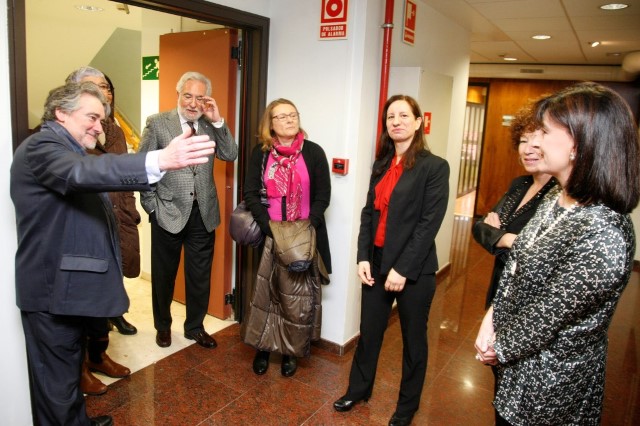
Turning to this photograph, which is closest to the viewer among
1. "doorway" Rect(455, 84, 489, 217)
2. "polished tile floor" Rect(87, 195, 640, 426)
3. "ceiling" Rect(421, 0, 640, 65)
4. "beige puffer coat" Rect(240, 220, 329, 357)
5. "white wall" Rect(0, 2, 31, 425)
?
"white wall" Rect(0, 2, 31, 425)

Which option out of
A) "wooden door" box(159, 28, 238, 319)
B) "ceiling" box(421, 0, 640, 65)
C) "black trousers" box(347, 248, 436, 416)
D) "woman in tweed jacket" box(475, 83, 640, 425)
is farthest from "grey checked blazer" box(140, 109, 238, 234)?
"ceiling" box(421, 0, 640, 65)

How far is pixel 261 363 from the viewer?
2758 mm

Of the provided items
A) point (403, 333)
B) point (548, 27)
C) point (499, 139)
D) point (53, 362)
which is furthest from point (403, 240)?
point (499, 139)

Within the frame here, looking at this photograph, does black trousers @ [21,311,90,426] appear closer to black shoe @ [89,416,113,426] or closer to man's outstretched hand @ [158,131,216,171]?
black shoe @ [89,416,113,426]

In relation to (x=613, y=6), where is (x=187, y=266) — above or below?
below

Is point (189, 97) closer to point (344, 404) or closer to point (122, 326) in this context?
point (122, 326)

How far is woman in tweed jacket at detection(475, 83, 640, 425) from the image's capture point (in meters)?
1.15

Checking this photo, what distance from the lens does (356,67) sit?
273 cm

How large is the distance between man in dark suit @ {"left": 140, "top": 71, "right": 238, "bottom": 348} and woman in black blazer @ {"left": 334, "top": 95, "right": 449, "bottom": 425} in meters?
1.09

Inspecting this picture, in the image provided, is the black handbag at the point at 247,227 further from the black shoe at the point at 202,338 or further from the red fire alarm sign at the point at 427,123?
the red fire alarm sign at the point at 427,123

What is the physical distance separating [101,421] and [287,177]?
4.95 ft

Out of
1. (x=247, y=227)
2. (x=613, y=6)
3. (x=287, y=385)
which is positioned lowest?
(x=287, y=385)

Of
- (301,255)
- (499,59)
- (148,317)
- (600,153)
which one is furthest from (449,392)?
(499,59)

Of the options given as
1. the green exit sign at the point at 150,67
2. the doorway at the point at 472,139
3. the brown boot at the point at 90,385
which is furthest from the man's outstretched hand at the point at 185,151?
the doorway at the point at 472,139
